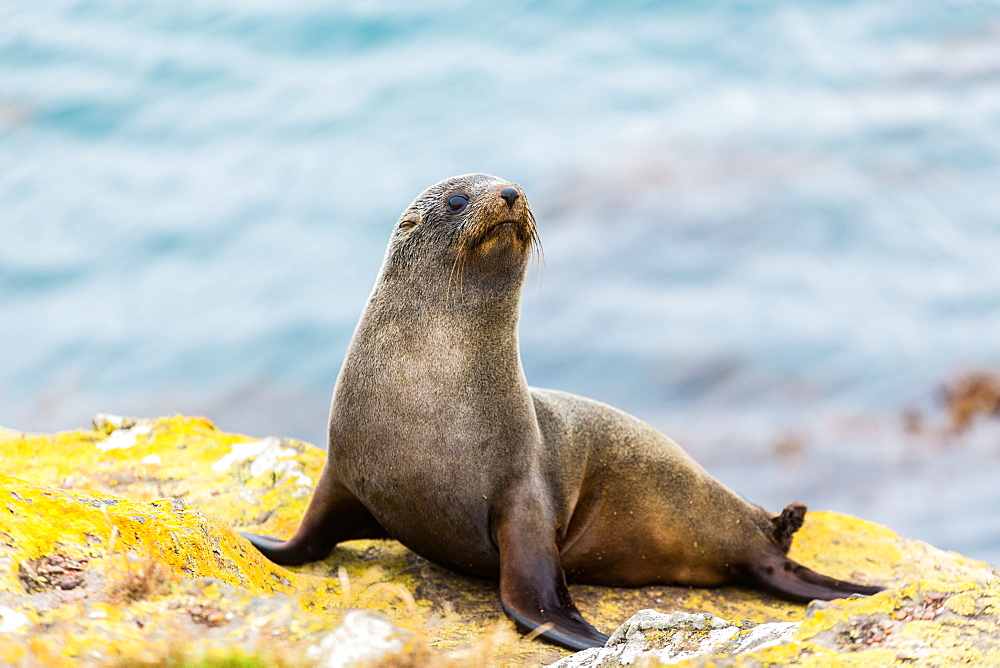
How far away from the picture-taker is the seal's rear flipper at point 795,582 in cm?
677

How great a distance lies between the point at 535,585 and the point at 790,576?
2306 mm

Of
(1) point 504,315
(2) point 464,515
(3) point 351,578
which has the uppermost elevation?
(1) point 504,315

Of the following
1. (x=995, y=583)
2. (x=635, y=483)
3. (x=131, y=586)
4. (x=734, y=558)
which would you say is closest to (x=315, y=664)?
(x=131, y=586)

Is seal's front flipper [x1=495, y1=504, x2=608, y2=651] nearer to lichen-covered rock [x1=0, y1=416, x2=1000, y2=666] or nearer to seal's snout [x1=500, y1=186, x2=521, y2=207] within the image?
lichen-covered rock [x1=0, y1=416, x2=1000, y2=666]

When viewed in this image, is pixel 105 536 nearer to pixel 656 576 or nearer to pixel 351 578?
pixel 351 578

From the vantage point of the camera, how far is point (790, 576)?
23.0 ft

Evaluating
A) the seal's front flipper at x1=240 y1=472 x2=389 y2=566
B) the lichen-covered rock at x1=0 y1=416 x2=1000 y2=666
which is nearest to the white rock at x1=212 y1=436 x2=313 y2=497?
the lichen-covered rock at x1=0 y1=416 x2=1000 y2=666

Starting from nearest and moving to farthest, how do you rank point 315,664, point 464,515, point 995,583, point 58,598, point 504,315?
1. point 315,664
2. point 58,598
3. point 995,583
4. point 464,515
5. point 504,315

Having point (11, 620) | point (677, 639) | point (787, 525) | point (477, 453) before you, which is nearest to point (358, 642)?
point (11, 620)

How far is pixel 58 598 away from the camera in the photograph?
3.21m

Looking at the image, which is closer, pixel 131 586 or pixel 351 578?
pixel 131 586

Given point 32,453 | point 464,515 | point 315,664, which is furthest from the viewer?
point 32,453

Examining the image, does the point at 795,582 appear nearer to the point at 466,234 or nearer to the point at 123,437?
the point at 466,234

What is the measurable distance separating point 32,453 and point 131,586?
5469mm
